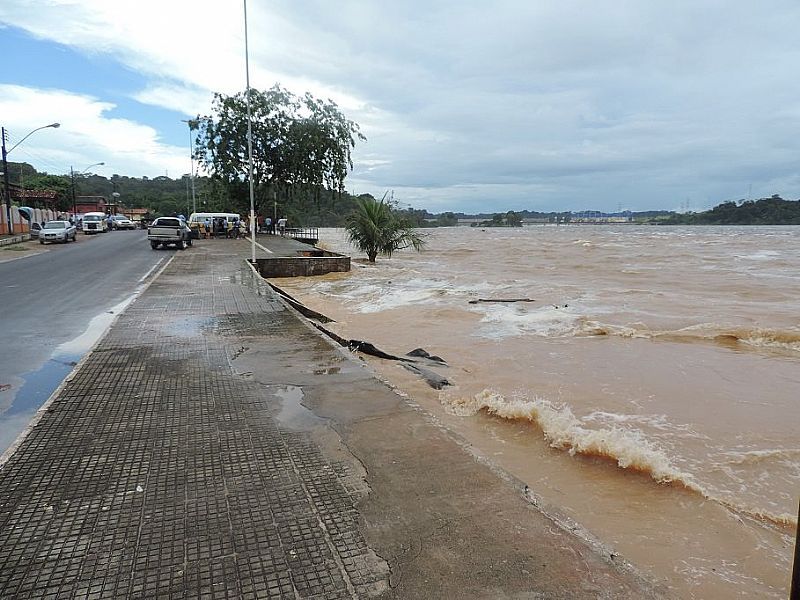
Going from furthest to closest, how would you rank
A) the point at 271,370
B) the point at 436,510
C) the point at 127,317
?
the point at 127,317 → the point at 271,370 → the point at 436,510

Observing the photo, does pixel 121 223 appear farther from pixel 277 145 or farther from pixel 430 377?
pixel 430 377

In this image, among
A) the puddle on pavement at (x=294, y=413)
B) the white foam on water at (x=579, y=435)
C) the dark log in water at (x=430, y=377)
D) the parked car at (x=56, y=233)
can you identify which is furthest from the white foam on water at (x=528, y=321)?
the parked car at (x=56, y=233)

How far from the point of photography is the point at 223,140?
37.8m

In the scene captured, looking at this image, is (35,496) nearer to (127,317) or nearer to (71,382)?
(71,382)

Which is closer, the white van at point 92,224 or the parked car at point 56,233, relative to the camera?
the parked car at point 56,233

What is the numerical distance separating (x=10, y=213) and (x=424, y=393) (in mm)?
39869

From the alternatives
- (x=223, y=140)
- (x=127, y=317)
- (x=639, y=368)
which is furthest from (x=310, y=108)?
(x=639, y=368)

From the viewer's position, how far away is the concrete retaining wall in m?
20.9

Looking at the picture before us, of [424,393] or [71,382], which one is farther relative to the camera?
[424,393]

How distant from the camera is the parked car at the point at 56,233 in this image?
3220cm

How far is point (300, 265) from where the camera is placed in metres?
21.6

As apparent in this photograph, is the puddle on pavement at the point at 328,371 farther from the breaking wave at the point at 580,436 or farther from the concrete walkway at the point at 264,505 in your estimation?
the breaking wave at the point at 580,436

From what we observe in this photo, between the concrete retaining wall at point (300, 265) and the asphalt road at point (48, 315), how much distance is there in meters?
4.04

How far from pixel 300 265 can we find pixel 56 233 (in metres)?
20.2
